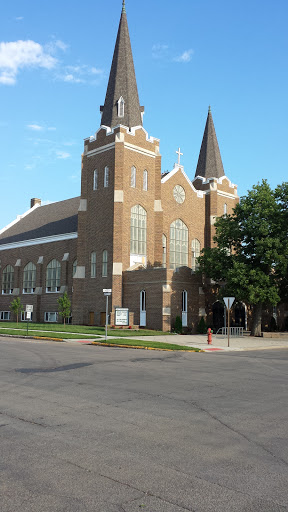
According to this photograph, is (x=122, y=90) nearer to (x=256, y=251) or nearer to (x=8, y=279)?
(x=256, y=251)

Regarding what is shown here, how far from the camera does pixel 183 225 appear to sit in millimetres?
46219

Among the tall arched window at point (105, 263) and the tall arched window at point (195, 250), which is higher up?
the tall arched window at point (195, 250)

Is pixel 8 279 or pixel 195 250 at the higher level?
pixel 195 250

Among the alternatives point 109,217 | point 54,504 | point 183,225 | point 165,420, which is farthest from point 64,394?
point 183,225

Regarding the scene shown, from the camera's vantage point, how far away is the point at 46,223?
5403cm

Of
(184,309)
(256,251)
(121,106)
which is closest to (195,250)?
(184,309)

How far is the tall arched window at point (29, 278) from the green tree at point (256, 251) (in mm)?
21492

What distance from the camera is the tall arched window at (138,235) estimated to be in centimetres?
4016

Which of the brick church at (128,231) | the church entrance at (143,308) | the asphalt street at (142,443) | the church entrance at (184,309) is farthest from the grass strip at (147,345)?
the church entrance at (184,309)

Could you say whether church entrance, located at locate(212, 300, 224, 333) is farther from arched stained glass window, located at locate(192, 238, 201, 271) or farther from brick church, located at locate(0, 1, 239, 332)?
arched stained glass window, located at locate(192, 238, 201, 271)

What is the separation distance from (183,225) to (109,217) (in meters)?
9.53

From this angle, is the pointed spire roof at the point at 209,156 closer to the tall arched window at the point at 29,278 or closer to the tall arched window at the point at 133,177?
the tall arched window at the point at 133,177

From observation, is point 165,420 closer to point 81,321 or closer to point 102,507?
point 102,507

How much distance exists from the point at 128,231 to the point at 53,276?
40.3 feet
